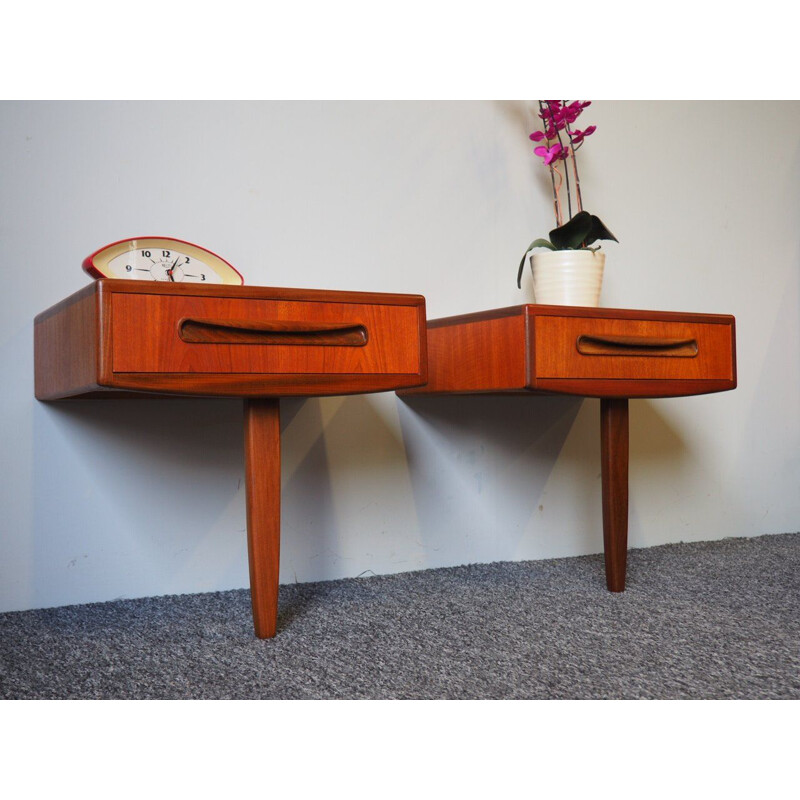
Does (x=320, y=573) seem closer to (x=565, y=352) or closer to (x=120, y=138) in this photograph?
(x=565, y=352)

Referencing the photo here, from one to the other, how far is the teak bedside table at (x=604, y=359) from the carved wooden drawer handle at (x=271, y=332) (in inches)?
9.2

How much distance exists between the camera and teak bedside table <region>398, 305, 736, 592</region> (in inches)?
44.3

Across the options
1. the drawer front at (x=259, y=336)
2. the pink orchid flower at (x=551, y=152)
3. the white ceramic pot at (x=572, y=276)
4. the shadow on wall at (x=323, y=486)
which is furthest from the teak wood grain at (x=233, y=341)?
the pink orchid flower at (x=551, y=152)

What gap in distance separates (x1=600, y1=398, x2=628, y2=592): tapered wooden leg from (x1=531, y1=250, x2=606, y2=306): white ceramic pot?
178 millimetres

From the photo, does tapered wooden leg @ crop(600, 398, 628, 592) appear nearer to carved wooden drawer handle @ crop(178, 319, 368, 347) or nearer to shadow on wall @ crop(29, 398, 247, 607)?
carved wooden drawer handle @ crop(178, 319, 368, 347)

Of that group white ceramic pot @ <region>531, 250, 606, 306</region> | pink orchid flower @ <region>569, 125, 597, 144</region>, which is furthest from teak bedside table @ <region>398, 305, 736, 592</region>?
pink orchid flower @ <region>569, 125, 597, 144</region>

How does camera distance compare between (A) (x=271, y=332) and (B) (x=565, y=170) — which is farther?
(B) (x=565, y=170)

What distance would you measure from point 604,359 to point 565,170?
1.87ft

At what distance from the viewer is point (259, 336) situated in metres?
0.96

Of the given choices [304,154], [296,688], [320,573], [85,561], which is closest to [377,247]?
[304,154]

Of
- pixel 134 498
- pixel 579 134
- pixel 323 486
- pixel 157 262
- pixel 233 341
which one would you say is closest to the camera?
pixel 233 341

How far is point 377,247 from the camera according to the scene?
145 centimetres

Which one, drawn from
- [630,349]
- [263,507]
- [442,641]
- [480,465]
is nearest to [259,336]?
[263,507]

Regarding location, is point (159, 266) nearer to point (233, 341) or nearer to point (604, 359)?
point (233, 341)
